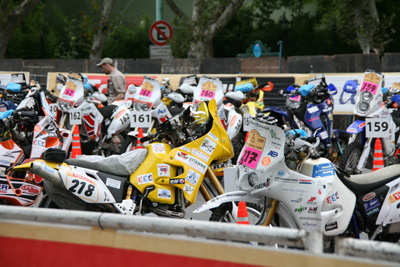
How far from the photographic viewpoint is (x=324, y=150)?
33.2ft

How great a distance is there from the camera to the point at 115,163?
19.3 feet

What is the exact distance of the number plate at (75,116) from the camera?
424 inches

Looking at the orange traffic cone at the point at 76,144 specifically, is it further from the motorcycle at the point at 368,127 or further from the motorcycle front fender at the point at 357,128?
the motorcycle front fender at the point at 357,128

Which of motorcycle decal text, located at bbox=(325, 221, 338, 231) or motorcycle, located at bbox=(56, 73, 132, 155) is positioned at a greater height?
motorcycle, located at bbox=(56, 73, 132, 155)

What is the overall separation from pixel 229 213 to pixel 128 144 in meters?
4.76

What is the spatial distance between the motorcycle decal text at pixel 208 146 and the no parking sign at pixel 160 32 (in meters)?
13.6

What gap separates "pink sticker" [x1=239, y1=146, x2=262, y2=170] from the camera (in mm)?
5113

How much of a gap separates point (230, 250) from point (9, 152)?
4885mm

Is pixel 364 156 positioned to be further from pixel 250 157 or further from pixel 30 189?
pixel 30 189

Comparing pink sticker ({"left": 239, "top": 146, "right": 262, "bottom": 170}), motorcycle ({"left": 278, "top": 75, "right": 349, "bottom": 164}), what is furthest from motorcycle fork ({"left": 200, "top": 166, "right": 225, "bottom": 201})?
motorcycle ({"left": 278, "top": 75, "right": 349, "bottom": 164})

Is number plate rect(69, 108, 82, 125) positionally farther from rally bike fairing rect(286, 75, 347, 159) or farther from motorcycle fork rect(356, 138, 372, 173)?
motorcycle fork rect(356, 138, 372, 173)

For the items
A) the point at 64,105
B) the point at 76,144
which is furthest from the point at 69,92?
the point at 76,144

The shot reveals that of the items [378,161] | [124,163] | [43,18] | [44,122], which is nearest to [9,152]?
[44,122]

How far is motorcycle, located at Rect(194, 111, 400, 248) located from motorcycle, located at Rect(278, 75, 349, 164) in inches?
191
